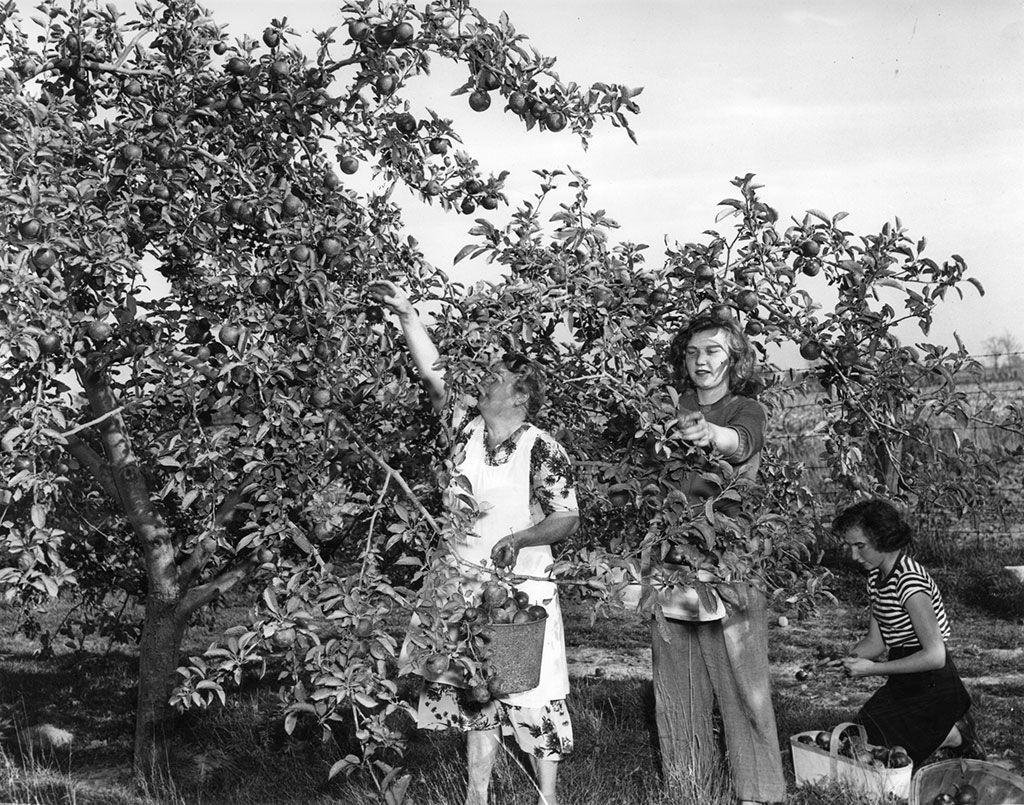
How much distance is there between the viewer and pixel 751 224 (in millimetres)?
3443

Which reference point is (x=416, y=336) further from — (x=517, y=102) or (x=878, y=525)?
(x=878, y=525)

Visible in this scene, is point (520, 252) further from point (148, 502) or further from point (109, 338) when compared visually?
point (148, 502)

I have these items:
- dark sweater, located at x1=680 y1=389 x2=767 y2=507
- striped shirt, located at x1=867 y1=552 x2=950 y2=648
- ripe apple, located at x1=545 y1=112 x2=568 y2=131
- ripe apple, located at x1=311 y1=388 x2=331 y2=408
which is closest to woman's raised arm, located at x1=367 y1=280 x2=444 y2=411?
ripe apple, located at x1=311 y1=388 x2=331 y2=408

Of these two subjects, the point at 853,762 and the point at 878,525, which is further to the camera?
the point at 878,525

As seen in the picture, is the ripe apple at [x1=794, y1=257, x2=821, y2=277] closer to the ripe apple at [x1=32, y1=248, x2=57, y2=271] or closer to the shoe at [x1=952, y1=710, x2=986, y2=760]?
the shoe at [x1=952, y1=710, x2=986, y2=760]

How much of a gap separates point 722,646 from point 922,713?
774 mm

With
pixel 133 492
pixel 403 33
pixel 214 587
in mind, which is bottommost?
pixel 214 587

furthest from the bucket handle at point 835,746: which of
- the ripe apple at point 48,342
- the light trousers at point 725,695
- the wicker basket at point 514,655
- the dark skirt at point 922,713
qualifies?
the ripe apple at point 48,342

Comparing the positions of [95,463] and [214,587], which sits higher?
[95,463]

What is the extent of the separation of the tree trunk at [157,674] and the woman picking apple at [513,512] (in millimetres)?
1557

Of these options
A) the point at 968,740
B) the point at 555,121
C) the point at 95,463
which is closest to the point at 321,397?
the point at 555,121

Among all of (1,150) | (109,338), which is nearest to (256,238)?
(109,338)

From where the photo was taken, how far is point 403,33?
322 cm

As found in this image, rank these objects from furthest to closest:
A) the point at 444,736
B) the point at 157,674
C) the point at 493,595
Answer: the point at 444,736 < the point at 157,674 < the point at 493,595
